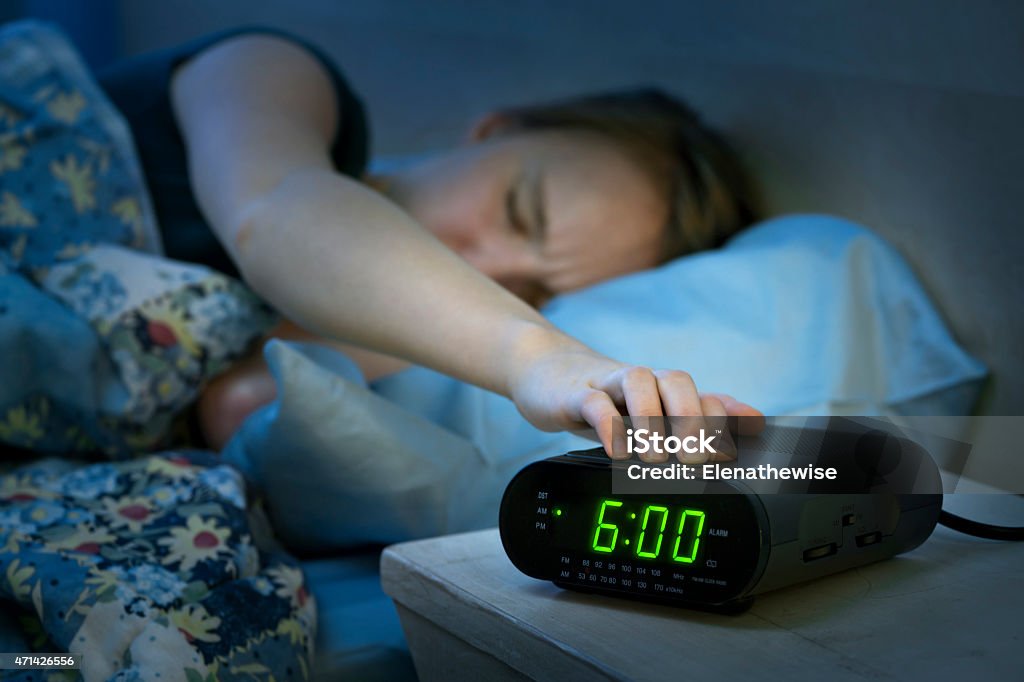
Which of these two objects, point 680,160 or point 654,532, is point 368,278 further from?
point 680,160

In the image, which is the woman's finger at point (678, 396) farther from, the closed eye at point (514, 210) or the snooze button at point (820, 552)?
the closed eye at point (514, 210)

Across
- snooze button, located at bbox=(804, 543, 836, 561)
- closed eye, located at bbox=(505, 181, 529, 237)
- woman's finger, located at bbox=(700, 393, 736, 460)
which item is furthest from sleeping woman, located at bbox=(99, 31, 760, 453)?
snooze button, located at bbox=(804, 543, 836, 561)

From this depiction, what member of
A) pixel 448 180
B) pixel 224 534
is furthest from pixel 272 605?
pixel 448 180

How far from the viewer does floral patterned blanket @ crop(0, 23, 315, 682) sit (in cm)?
59

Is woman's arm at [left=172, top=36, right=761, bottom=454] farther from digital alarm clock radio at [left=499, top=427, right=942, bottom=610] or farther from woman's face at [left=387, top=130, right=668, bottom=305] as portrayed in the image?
woman's face at [left=387, top=130, right=668, bottom=305]

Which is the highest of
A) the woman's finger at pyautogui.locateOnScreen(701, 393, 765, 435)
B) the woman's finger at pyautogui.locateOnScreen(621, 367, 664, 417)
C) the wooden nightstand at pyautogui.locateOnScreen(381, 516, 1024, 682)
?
the woman's finger at pyautogui.locateOnScreen(621, 367, 664, 417)

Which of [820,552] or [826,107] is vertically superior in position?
[826,107]

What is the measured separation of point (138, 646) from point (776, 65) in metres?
0.94

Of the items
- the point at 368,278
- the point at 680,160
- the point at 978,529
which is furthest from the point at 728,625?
the point at 680,160

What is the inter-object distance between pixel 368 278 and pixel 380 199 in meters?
0.10

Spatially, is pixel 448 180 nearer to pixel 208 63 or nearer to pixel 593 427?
pixel 208 63

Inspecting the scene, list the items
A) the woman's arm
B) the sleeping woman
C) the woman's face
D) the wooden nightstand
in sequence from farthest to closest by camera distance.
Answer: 1. the woman's face
2. the sleeping woman
3. the woman's arm
4. the wooden nightstand

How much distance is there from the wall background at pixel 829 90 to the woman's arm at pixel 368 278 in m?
0.43

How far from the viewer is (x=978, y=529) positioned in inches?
25.3
